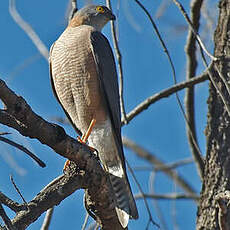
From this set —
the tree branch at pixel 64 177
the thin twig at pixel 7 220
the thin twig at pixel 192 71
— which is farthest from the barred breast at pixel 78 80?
the thin twig at pixel 7 220

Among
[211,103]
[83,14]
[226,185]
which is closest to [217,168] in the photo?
[226,185]

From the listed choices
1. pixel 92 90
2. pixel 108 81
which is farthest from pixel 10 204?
pixel 108 81

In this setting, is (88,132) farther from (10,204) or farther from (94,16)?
(10,204)

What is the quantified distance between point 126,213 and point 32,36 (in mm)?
1665

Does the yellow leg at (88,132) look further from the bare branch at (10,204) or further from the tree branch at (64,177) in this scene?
the bare branch at (10,204)

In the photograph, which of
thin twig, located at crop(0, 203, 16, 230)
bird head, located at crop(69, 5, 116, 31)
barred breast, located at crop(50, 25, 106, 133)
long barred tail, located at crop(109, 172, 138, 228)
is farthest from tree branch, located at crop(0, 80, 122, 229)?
bird head, located at crop(69, 5, 116, 31)

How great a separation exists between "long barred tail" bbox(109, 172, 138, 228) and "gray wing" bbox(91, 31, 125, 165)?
0.81 feet

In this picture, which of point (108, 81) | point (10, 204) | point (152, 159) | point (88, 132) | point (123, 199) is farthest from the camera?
point (152, 159)

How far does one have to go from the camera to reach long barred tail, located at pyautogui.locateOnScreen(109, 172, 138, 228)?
12.9 ft

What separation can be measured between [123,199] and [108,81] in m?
1.10

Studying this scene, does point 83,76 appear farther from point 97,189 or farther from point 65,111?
point 97,189

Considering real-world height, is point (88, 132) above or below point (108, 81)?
below

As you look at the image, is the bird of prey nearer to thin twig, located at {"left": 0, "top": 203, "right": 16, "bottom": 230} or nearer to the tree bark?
the tree bark

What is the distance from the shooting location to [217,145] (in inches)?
174
